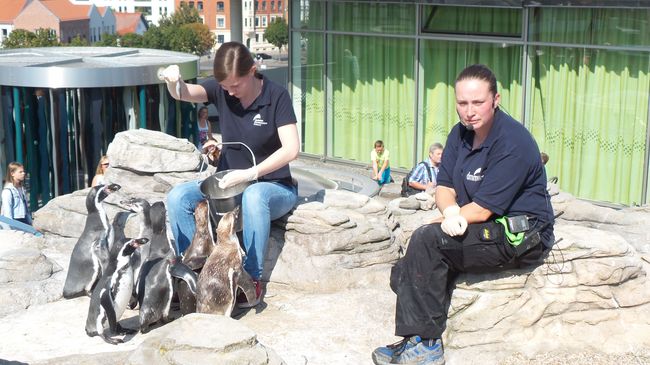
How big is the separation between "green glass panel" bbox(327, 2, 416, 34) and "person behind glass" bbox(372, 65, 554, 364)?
989 cm

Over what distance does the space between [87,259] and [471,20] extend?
371 inches

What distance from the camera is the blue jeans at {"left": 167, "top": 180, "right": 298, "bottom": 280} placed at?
21.3 ft

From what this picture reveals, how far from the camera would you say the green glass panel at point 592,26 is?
43.2 feet

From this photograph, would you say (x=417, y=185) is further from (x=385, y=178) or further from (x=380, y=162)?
(x=385, y=178)

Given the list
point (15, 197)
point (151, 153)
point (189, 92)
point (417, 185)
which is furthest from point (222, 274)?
point (417, 185)

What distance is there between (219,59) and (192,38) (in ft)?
415

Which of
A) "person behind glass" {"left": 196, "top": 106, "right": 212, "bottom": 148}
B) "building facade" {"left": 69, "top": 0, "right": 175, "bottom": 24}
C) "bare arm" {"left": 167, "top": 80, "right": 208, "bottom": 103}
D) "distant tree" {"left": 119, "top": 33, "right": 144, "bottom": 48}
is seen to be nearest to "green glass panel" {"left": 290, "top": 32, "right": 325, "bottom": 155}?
"person behind glass" {"left": 196, "top": 106, "right": 212, "bottom": 148}

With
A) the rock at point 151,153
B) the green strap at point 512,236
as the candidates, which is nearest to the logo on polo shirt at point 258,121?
the green strap at point 512,236

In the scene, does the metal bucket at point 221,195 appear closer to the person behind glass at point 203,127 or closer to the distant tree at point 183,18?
the person behind glass at point 203,127

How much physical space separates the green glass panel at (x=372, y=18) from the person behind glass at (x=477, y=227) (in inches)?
390

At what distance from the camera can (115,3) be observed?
192 meters

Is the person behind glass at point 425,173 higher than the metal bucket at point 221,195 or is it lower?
lower

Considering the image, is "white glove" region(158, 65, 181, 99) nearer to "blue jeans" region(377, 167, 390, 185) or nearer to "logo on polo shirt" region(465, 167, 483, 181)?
"logo on polo shirt" region(465, 167, 483, 181)

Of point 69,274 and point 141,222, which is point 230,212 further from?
point 69,274
